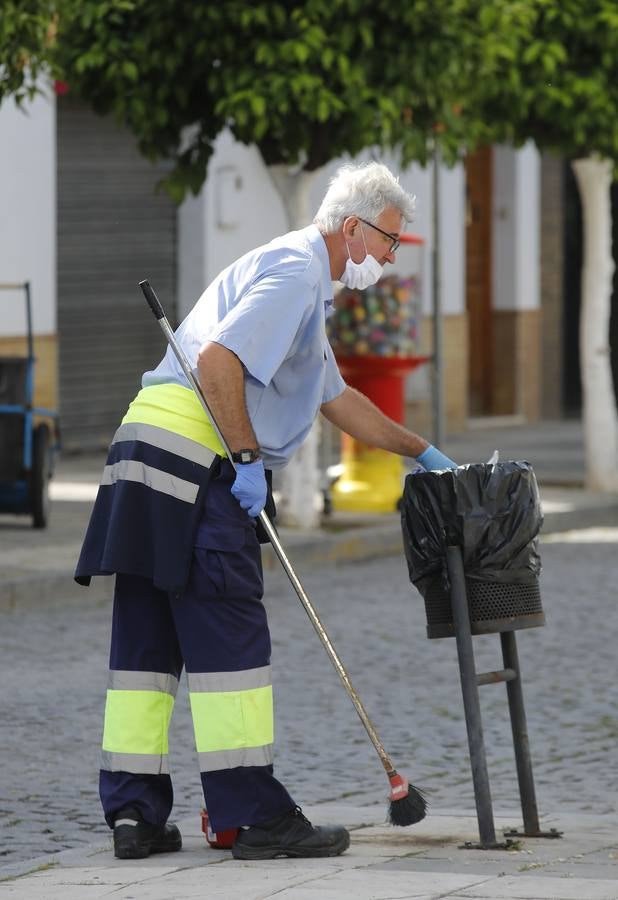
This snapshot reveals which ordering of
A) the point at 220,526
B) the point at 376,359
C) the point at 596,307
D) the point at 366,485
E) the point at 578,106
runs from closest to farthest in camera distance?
the point at 220,526, the point at 376,359, the point at 366,485, the point at 578,106, the point at 596,307

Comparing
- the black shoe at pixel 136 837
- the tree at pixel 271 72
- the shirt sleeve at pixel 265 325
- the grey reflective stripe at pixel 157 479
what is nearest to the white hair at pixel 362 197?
the shirt sleeve at pixel 265 325

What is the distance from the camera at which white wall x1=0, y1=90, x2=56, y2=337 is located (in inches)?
676

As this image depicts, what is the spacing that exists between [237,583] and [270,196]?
15.0m

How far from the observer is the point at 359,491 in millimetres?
14492

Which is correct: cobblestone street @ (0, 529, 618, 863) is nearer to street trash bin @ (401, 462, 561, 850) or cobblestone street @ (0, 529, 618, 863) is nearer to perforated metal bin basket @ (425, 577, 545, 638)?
street trash bin @ (401, 462, 561, 850)

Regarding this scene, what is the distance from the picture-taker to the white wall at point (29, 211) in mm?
17172

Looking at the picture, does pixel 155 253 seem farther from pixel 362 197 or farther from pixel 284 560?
pixel 284 560

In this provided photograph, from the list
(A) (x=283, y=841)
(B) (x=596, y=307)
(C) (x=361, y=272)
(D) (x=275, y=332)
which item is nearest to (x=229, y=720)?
(A) (x=283, y=841)

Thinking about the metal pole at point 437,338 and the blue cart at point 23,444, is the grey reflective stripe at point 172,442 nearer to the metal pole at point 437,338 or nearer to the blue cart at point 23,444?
the blue cart at point 23,444

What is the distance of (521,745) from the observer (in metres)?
5.73

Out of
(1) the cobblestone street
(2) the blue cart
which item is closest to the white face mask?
(1) the cobblestone street

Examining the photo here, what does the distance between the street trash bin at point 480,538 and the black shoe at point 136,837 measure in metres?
0.89

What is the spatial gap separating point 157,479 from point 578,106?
10.1 metres

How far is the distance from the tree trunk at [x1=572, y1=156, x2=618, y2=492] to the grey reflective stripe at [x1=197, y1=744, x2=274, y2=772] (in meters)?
10.7
